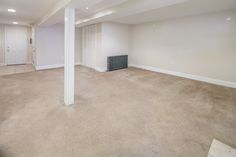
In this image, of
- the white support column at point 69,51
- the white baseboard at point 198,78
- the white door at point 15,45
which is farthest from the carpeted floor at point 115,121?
the white door at point 15,45

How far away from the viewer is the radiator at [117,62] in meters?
6.92

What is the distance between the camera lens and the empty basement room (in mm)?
2094

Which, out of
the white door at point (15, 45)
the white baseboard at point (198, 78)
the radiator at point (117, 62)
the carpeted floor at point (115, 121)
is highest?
the white door at point (15, 45)

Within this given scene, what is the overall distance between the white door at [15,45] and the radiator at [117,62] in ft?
→ 18.2

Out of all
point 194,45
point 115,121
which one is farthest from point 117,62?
point 115,121

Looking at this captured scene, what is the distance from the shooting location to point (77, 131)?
2328 millimetres

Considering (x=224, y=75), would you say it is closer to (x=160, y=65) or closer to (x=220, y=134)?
(x=160, y=65)

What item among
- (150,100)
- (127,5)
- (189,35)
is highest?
(127,5)

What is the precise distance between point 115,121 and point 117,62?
4787 mm

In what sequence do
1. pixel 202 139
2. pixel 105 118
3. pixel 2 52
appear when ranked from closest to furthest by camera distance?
pixel 202 139
pixel 105 118
pixel 2 52

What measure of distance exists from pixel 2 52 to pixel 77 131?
8.37 meters

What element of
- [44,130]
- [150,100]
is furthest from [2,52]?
[150,100]

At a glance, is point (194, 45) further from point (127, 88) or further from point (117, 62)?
point (117, 62)

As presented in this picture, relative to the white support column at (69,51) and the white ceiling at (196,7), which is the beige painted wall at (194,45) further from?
the white support column at (69,51)
